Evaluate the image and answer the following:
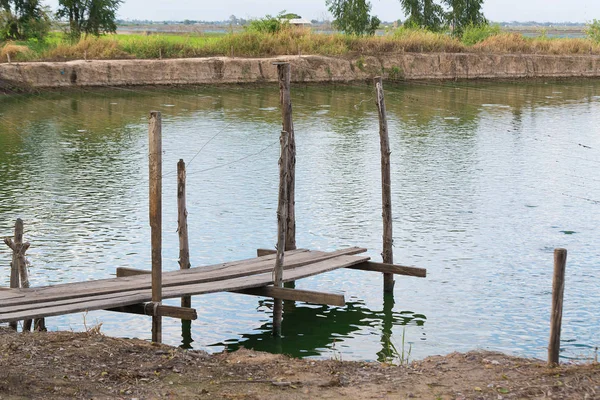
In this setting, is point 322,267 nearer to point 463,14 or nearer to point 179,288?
point 179,288

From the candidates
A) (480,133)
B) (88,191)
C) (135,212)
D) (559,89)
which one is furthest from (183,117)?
(559,89)

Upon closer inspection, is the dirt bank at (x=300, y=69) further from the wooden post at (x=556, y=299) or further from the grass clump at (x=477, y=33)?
the wooden post at (x=556, y=299)

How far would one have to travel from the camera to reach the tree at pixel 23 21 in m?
40.1

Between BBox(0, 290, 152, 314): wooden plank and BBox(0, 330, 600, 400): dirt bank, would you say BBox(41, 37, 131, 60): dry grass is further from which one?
BBox(0, 330, 600, 400): dirt bank

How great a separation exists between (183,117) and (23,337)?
20.4m

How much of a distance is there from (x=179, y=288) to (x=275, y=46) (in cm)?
3167

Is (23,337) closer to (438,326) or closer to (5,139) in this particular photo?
(438,326)

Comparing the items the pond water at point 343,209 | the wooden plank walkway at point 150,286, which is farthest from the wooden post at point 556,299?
the wooden plank walkway at point 150,286

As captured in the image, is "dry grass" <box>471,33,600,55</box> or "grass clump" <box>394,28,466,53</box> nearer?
"grass clump" <box>394,28,466,53</box>

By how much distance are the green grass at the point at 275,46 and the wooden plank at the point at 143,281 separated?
2645 centimetres

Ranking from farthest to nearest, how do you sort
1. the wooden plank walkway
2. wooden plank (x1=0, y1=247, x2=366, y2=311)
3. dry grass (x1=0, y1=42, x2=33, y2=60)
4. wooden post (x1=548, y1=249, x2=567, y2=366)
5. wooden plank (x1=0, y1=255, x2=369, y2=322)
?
1. dry grass (x1=0, y1=42, x2=33, y2=60)
2. wooden plank (x1=0, y1=247, x2=366, y2=311)
3. the wooden plank walkway
4. wooden plank (x1=0, y1=255, x2=369, y2=322)
5. wooden post (x1=548, y1=249, x2=567, y2=366)

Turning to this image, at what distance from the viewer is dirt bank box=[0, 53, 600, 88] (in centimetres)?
3397

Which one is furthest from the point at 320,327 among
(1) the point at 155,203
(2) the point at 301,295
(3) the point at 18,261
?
(3) the point at 18,261

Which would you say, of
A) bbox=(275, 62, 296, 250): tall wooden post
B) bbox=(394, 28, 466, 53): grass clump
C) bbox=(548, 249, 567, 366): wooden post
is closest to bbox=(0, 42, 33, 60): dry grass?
bbox=(394, 28, 466, 53): grass clump
